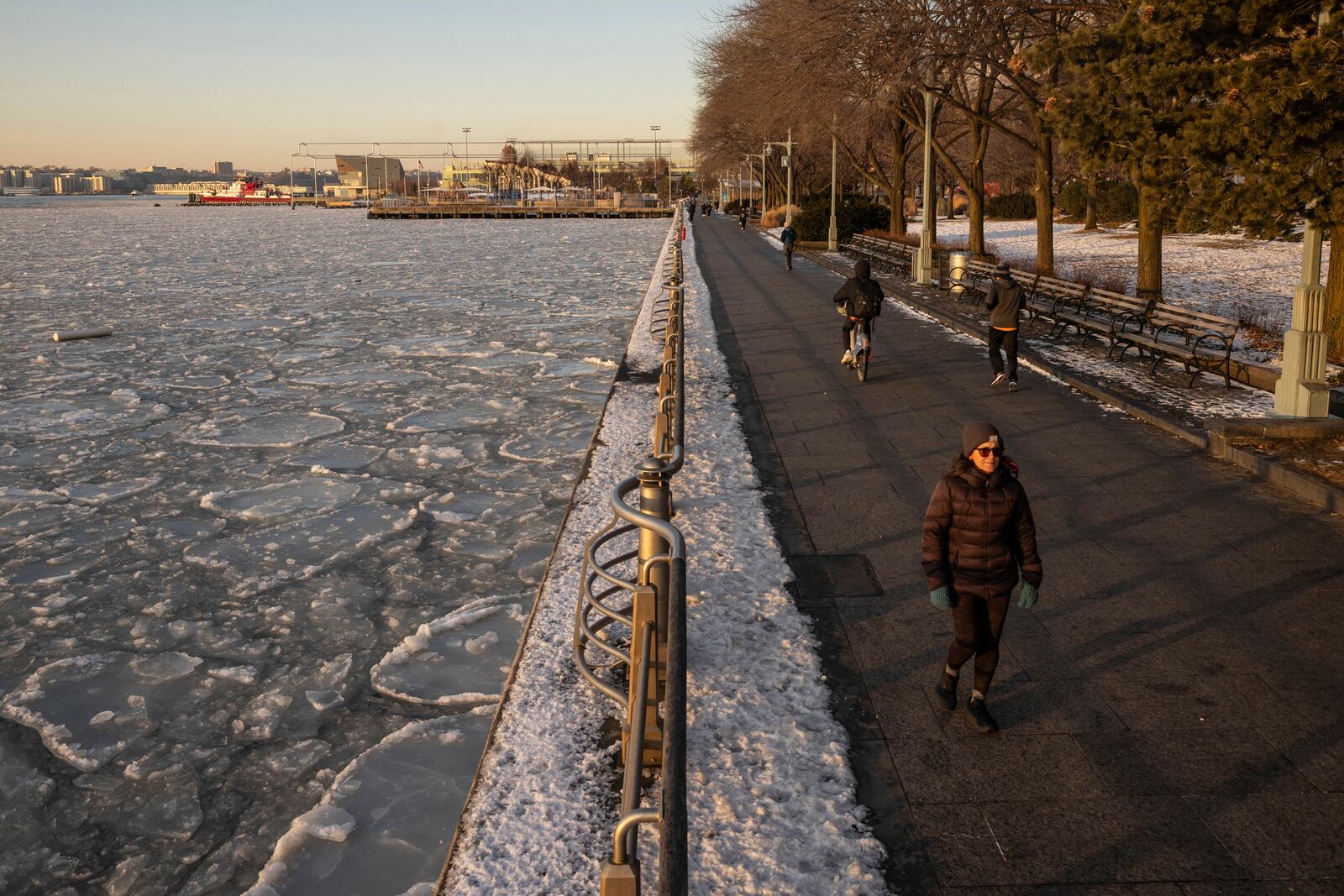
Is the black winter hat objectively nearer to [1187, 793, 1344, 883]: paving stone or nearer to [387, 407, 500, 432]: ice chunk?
[1187, 793, 1344, 883]: paving stone

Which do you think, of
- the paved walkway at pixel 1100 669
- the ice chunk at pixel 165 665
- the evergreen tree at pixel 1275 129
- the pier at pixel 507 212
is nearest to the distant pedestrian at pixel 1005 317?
the paved walkway at pixel 1100 669

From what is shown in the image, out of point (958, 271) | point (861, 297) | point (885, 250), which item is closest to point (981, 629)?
point (861, 297)

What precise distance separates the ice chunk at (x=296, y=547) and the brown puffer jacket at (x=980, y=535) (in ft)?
16.0

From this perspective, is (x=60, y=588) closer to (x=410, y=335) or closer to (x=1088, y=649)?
(x=1088, y=649)

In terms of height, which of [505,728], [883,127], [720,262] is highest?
[883,127]

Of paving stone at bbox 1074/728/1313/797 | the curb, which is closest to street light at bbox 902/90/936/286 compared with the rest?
the curb

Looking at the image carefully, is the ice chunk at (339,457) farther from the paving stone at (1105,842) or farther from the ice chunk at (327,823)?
the paving stone at (1105,842)

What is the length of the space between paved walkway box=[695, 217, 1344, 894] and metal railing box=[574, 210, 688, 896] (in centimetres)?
103

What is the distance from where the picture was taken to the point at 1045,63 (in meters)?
13.1

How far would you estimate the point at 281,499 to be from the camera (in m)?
10.2

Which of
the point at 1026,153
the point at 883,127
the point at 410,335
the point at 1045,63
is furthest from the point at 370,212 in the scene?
the point at 1045,63

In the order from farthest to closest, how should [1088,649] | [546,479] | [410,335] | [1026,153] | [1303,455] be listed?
[1026,153] < [410,335] < [546,479] < [1303,455] < [1088,649]

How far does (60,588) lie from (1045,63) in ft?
36.7

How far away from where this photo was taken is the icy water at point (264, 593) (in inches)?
205
